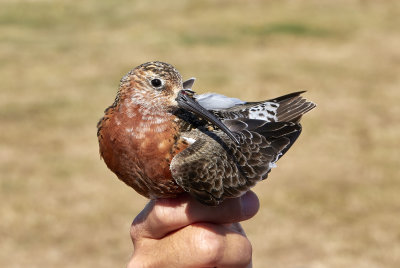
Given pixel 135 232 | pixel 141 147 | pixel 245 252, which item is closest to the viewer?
pixel 141 147

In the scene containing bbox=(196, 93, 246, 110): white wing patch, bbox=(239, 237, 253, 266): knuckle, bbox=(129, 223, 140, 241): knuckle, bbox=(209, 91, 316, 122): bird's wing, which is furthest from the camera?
bbox=(209, 91, 316, 122): bird's wing

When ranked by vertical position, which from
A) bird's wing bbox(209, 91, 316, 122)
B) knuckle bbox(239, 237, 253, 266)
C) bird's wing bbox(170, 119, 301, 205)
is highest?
bird's wing bbox(209, 91, 316, 122)

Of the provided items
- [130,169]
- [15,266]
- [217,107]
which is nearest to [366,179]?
[15,266]

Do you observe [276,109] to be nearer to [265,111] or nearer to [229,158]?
[265,111]

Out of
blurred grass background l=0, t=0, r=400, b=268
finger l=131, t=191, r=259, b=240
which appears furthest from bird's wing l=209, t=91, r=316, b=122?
blurred grass background l=0, t=0, r=400, b=268

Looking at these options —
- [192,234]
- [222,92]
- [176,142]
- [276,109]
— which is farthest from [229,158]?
[222,92]

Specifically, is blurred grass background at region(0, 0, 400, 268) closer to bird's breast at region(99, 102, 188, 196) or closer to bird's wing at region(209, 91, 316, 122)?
bird's wing at region(209, 91, 316, 122)

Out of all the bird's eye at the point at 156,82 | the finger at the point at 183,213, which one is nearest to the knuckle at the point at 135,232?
the finger at the point at 183,213
